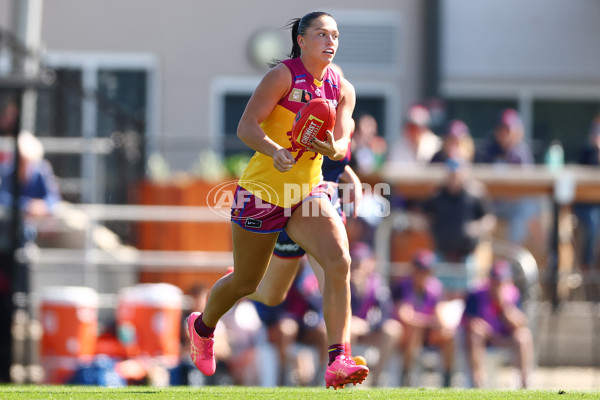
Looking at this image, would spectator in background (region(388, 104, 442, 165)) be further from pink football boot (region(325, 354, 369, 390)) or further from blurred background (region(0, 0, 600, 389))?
pink football boot (region(325, 354, 369, 390))

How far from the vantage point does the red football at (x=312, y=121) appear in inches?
220

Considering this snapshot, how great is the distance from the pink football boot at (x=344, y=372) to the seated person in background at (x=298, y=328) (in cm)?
437

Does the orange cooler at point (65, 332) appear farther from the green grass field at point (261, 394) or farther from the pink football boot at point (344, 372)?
the pink football boot at point (344, 372)

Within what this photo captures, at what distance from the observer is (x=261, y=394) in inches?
238

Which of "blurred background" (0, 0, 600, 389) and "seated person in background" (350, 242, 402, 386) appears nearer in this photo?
"seated person in background" (350, 242, 402, 386)

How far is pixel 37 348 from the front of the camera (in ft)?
34.5

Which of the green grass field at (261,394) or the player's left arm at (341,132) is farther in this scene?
the green grass field at (261,394)

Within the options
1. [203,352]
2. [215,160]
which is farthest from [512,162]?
[203,352]

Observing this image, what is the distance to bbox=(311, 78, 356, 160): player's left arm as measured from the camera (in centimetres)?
564

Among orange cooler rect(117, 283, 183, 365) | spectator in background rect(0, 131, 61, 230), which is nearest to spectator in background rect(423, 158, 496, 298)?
orange cooler rect(117, 283, 183, 365)

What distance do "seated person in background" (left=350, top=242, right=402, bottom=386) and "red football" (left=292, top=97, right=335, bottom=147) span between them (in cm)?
462

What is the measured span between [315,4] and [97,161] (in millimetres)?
4853

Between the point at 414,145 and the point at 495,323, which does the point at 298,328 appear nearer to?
the point at 495,323

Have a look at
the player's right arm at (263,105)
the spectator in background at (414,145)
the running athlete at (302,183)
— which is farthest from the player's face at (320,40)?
the spectator in background at (414,145)
